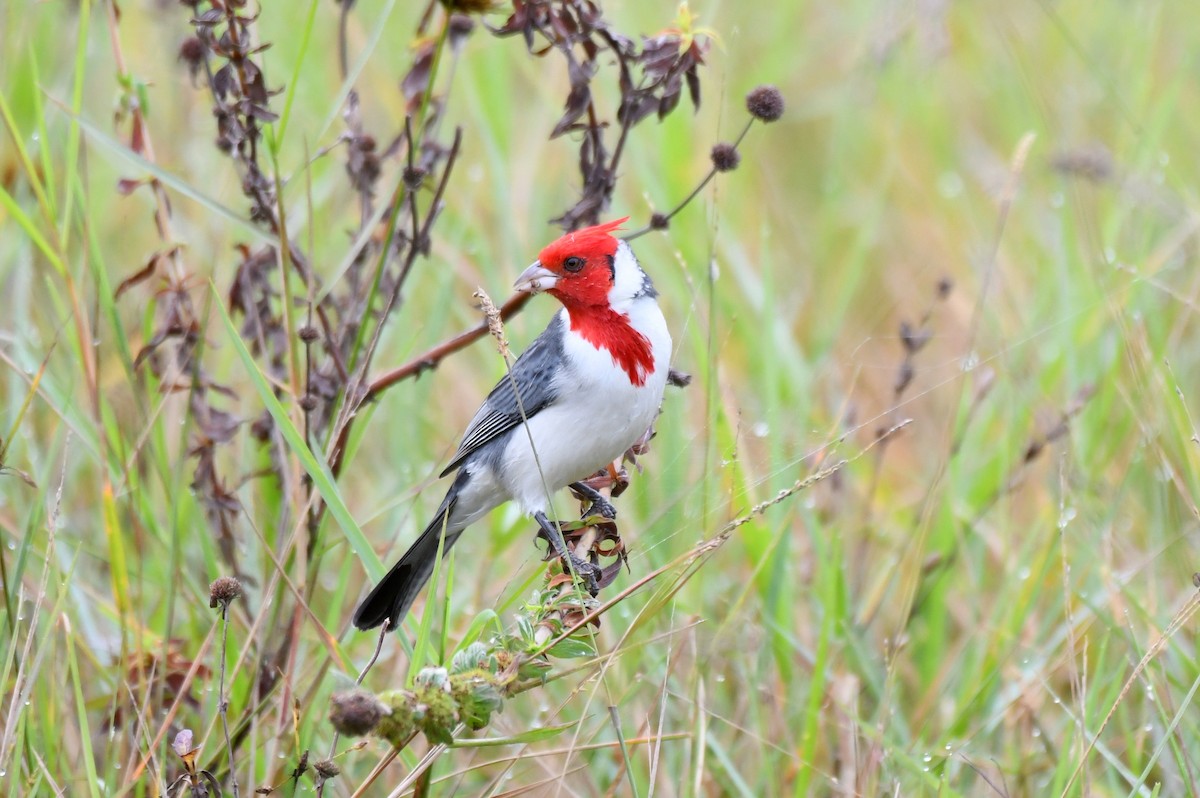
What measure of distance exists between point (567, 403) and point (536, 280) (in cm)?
31

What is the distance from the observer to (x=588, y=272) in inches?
133

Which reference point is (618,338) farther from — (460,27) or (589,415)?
(460,27)

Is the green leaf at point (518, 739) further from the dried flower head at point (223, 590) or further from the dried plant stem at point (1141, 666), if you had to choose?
the dried plant stem at point (1141, 666)

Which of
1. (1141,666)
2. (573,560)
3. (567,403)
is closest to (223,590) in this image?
(573,560)

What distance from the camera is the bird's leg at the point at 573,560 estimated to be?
8.80 feet

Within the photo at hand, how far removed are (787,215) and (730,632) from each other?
3120mm

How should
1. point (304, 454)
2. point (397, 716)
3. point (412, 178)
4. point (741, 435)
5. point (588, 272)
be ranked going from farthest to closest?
1. point (588, 272)
2. point (741, 435)
3. point (412, 178)
4. point (304, 454)
5. point (397, 716)

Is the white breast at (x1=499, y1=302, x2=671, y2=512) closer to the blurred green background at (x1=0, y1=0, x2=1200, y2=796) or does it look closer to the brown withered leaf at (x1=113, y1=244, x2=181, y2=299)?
the blurred green background at (x1=0, y1=0, x2=1200, y2=796)

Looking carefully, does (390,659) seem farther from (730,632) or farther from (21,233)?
(21,233)

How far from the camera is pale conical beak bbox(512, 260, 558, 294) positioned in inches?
129

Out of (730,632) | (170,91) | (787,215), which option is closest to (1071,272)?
(787,215)

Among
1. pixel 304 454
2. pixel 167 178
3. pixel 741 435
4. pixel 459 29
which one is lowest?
pixel 741 435

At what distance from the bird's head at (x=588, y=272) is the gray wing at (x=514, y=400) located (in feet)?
0.49

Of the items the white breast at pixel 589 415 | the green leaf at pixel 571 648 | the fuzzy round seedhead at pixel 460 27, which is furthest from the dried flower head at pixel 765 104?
the green leaf at pixel 571 648
